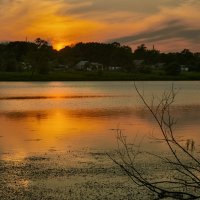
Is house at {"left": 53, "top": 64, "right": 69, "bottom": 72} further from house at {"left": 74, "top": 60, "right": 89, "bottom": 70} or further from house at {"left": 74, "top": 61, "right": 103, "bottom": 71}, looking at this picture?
house at {"left": 74, "top": 61, "right": 103, "bottom": 71}

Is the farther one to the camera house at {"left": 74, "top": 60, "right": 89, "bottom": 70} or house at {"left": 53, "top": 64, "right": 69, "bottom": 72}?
house at {"left": 74, "top": 60, "right": 89, "bottom": 70}

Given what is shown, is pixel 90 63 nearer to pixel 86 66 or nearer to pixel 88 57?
pixel 86 66

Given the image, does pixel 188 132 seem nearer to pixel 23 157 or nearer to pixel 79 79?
pixel 23 157

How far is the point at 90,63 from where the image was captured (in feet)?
535

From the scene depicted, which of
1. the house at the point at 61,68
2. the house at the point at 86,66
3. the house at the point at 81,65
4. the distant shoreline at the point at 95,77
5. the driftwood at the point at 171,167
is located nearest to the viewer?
the driftwood at the point at 171,167

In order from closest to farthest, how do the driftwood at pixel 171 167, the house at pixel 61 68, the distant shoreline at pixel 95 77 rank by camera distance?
the driftwood at pixel 171 167 → the distant shoreline at pixel 95 77 → the house at pixel 61 68

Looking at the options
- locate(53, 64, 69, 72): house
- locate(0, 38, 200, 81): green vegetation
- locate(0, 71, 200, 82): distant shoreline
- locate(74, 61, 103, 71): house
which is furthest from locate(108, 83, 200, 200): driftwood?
locate(74, 61, 103, 71): house

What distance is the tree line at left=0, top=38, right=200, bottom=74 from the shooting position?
13288 cm

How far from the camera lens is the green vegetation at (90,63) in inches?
4988

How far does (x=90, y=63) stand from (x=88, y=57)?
2163cm

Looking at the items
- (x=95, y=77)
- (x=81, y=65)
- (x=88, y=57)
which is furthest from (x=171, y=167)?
(x=88, y=57)

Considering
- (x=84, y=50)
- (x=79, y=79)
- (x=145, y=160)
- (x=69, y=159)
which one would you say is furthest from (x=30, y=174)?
(x=84, y=50)

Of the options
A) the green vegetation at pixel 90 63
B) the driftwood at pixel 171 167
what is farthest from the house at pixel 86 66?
the driftwood at pixel 171 167

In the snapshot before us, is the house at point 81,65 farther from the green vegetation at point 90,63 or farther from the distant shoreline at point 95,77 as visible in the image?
the distant shoreline at point 95,77
